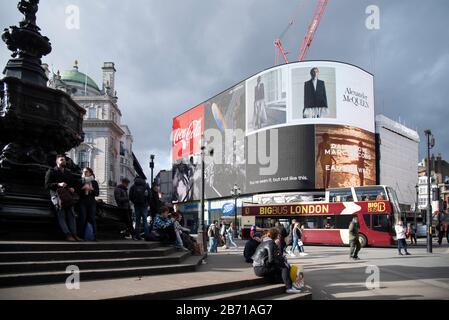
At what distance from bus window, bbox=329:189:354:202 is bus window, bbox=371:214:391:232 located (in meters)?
1.94

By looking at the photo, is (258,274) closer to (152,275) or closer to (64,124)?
(152,275)

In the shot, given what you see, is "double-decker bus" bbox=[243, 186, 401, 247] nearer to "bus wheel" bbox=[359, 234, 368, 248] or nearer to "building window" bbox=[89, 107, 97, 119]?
"bus wheel" bbox=[359, 234, 368, 248]

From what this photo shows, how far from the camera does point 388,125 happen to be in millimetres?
70000

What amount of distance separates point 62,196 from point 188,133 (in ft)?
246

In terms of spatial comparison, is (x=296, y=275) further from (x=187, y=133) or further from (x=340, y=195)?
(x=187, y=133)

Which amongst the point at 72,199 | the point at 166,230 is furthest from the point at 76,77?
the point at 72,199

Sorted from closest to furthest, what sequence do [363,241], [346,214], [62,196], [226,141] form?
A: [62,196]
[363,241]
[346,214]
[226,141]

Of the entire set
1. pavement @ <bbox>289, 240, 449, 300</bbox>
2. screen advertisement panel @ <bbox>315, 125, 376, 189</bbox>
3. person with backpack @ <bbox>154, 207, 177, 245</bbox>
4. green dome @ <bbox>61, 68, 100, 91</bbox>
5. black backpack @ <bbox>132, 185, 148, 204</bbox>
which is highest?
green dome @ <bbox>61, 68, 100, 91</bbox>

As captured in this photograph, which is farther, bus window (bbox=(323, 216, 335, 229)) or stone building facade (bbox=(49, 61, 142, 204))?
stone building facade (bbox=(49, 61, 142, 204))

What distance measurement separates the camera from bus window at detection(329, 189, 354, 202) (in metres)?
25.5

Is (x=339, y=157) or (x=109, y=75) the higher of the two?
(x=109, y=75)

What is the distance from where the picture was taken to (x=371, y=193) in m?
24.8

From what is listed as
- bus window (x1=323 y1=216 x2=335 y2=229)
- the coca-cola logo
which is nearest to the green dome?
the coca-cola logo
